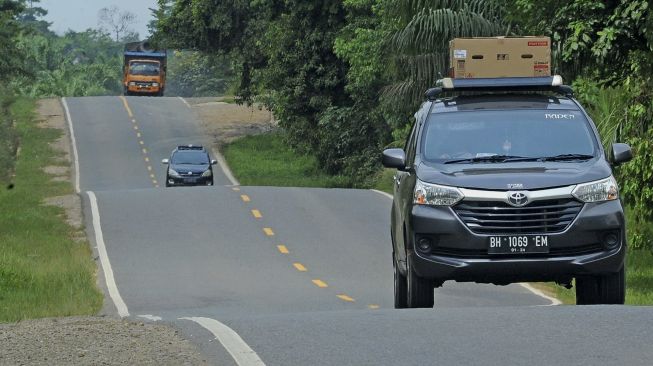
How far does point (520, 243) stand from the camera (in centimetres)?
1303

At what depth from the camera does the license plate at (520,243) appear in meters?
13.0

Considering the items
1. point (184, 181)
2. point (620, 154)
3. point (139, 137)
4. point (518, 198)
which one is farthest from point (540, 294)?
point (139, 137)

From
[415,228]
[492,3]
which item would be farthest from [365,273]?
[415,228]

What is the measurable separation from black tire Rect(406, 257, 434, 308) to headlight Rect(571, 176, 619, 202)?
169 cm

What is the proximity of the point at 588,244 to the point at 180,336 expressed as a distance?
3.81 meters

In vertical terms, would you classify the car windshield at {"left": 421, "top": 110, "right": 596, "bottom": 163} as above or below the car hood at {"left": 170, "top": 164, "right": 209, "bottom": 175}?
above

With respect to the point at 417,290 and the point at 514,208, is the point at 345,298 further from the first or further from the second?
the point at 514,208

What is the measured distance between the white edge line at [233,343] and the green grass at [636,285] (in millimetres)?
8532

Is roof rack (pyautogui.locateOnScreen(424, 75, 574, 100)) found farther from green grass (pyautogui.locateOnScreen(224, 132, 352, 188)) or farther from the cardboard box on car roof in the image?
green grass (pyautogui.locateOnScreen(224, 132, 352, 188))

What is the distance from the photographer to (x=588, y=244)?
42.9 ft

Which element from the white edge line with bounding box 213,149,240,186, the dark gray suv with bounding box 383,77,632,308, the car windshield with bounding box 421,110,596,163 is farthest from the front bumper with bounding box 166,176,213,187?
the dark gray suv with bounding box 383,77,632,308

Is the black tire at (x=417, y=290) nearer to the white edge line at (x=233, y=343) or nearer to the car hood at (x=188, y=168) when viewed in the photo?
the white edge line at (x=233, y=343)

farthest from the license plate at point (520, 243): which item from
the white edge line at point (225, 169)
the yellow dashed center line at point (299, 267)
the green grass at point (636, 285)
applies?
the white edge line at point (225, 169)

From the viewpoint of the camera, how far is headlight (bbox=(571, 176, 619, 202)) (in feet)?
42.7
